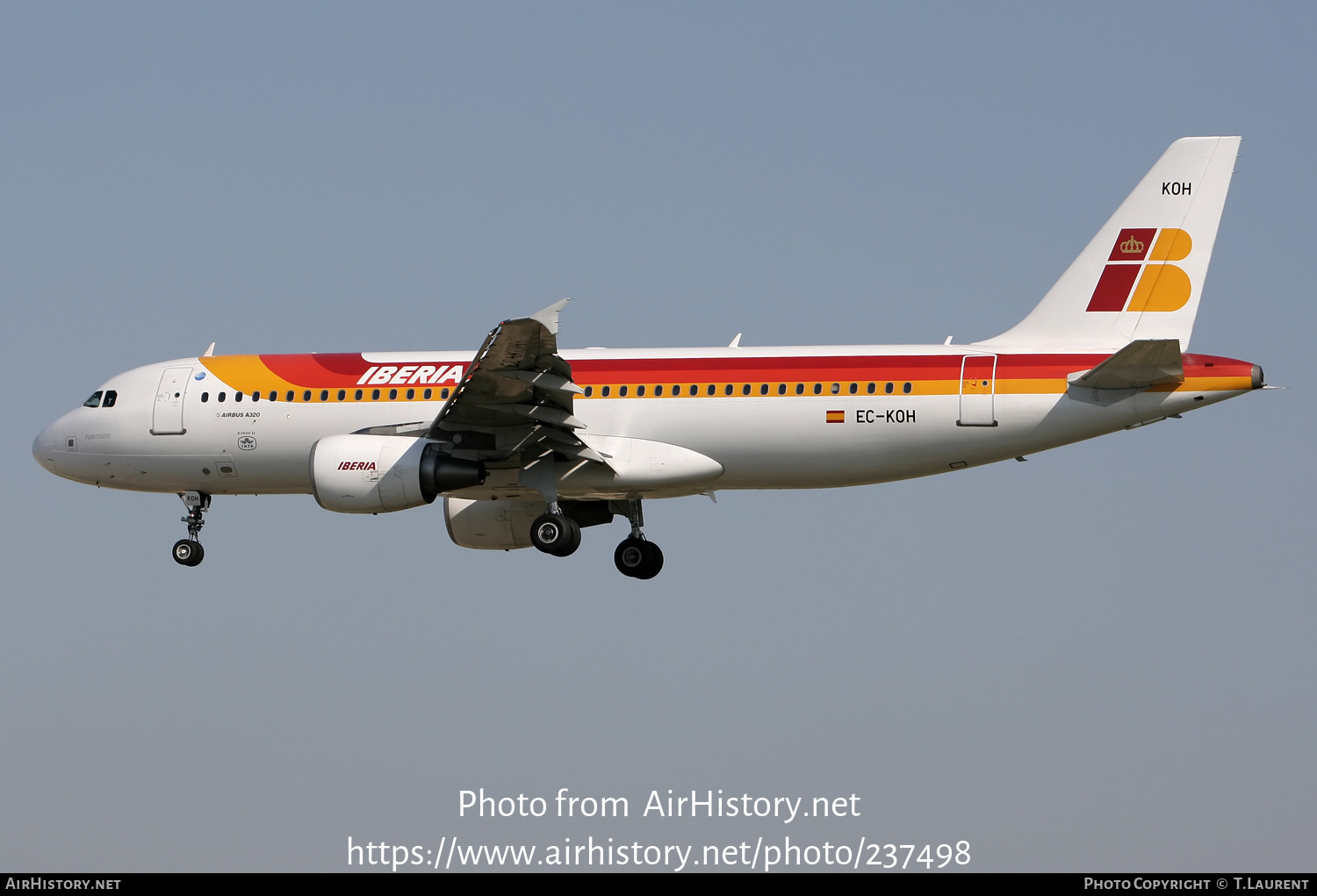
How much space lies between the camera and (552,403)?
28969 millimetres

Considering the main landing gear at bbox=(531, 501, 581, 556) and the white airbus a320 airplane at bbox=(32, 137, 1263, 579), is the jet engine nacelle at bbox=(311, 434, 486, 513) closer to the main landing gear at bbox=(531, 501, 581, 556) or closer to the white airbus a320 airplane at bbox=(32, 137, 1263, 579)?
the white airbus a320 airplane at bbox=(32, 137, 1263, 579)

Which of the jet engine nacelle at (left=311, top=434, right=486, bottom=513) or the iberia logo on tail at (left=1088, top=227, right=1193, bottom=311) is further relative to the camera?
the iberia logo on tail at (left=1088, top=227, right=1193, bottom=311)

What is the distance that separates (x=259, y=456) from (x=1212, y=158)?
59.6 ft

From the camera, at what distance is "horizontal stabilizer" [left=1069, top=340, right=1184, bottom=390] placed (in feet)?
88.5

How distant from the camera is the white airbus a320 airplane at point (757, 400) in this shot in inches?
1102

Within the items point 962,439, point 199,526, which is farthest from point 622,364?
point 199,526

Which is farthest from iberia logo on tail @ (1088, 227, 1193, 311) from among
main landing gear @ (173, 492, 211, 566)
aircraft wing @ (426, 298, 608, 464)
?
main landing gear @ (173, 492, 211, 566)

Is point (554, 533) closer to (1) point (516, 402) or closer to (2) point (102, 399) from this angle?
(1) point (516, 402)

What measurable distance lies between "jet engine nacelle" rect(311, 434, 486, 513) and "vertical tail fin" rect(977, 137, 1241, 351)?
9.83m

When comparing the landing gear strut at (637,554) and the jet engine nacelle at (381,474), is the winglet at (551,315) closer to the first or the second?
the jet engine nacelle at (381,474)

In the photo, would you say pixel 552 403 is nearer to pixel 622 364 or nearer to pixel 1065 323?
pixel 622 364

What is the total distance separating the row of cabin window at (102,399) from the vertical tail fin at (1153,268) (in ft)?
55.7

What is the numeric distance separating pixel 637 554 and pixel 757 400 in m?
5.02

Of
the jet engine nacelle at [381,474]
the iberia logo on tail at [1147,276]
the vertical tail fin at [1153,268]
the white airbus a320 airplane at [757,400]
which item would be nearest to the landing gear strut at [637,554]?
the white airbus a320 airplane at [757,400]
